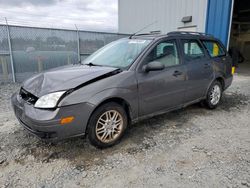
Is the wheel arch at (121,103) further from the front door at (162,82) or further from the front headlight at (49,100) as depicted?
the front headlight at (49,100)

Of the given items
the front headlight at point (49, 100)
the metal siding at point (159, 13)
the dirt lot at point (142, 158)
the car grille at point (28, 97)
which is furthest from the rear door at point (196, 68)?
the metal siding at point (159, 13)

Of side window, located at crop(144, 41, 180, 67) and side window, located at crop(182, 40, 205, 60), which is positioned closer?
side window, located at crop(144, 41, 180, 67)

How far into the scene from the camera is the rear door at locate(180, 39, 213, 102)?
359cm

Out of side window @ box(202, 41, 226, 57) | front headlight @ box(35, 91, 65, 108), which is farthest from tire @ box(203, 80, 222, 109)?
front headlight @ box(35, 91, 65, 108)

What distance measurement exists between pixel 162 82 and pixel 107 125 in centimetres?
116

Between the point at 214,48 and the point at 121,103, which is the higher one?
the point at 214,48

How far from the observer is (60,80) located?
98.7 inches

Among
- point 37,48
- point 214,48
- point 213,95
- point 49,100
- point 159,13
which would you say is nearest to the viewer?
point 49,100

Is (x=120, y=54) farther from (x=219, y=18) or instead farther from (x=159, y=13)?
(x=159, y=13)

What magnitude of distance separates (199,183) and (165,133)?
46.8 inches

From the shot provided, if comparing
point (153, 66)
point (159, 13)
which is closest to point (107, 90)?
point (153, 66)

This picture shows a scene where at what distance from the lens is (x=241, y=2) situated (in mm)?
13367

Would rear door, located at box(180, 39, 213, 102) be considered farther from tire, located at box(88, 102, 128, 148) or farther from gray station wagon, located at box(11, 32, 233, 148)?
tire, located at box(88, 102, 128, 148)

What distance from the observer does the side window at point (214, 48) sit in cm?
414
